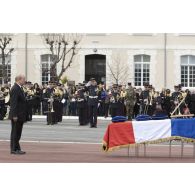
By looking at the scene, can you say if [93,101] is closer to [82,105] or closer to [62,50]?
[82,105]

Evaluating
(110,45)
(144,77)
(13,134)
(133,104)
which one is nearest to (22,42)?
(110,45)

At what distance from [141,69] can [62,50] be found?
591 centimetres

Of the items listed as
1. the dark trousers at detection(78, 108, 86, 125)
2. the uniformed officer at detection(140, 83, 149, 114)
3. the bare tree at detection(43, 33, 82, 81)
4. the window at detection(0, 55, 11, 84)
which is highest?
the bare tree at detection(43, 33, 82, 81)

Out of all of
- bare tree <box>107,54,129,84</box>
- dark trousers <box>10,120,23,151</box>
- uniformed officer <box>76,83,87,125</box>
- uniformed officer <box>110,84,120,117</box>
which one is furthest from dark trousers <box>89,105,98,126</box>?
bare tree <box>107,54,129,84</box>

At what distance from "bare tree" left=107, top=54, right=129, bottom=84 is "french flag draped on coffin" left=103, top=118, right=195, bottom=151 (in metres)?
30.4

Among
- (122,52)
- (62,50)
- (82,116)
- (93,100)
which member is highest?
(62,50)

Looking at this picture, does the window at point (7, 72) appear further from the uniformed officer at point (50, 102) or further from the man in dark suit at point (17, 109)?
the man in dark suit at point (17, 109)

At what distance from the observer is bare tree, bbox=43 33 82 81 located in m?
43.5

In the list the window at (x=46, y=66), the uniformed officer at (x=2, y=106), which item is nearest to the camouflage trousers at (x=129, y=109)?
the uniformed officer at (x=2, y=106)

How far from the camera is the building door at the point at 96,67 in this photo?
45688 millimetres

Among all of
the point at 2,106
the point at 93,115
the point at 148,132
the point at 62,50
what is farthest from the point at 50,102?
the point at 62,50

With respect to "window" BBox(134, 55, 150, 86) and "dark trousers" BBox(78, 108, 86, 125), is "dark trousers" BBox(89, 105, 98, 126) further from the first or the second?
"window" BBox(134, 55, 150, 86)

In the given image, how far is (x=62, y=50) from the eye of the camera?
152 ft

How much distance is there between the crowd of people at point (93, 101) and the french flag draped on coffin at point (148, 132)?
10.1m
